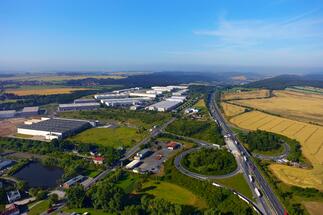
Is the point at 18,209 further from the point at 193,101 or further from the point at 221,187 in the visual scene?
the point at 193,101

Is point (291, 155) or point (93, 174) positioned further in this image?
point (291, 155)

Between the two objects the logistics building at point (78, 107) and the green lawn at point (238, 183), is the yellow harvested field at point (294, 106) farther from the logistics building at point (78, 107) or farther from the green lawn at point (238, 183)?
the logistics building at point (78, 107)

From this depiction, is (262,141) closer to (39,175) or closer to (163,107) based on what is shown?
(39,175)

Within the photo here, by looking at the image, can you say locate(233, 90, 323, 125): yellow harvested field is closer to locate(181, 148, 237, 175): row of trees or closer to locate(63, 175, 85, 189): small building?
locate(181, 148, 237, 175): row of trees

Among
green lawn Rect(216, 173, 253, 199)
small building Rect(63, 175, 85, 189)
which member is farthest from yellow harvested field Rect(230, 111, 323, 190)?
small building Rect(63, 175, 85, 189)

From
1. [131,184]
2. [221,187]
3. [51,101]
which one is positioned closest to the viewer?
[221,187]

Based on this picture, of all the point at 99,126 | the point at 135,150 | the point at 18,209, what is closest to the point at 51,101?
the point at 99,126

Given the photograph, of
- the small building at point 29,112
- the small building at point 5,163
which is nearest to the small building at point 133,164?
the small building at point 5,163
